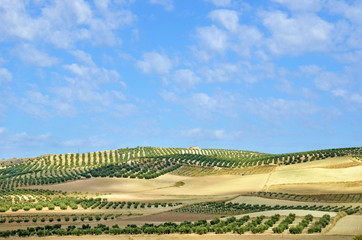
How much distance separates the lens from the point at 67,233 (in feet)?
168

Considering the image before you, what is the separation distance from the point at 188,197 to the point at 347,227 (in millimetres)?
54311

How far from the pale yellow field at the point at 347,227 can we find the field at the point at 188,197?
0.10 meters

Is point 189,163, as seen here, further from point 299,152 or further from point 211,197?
point 211,197

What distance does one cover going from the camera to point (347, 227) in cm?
5169

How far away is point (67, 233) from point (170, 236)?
36.9 ft

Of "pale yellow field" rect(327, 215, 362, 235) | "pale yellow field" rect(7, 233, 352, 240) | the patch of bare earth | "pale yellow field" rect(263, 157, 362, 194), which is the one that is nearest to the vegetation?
"pale yellow field" rect(263, 157, 362, 194)

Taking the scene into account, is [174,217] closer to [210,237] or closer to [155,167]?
[210,237]

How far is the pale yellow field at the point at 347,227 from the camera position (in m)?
48.2

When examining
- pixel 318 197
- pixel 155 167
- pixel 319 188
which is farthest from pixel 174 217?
pixel 155 167

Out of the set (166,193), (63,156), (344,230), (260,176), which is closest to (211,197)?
(166,193)

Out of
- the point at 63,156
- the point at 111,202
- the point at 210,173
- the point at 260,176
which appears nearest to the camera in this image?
the point at 111,202

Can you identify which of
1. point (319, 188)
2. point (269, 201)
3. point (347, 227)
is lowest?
point (347, 227)

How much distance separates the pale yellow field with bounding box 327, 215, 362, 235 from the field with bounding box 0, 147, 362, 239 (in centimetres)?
10

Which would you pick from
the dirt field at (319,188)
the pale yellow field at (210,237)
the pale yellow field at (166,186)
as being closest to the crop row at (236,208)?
the pale yellow field at (166,186)
